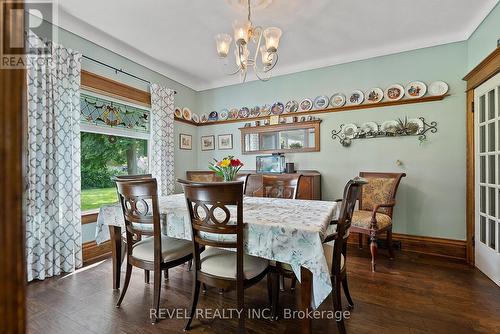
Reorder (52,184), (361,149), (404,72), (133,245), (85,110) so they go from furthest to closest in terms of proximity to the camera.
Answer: (361,149) < (404,72) < (85,110) < (52,184) < (133,245)

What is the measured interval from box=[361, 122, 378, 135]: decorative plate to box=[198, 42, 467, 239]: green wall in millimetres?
75

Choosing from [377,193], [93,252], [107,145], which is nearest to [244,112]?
[107,145]

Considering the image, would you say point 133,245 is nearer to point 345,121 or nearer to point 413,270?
point 413,270

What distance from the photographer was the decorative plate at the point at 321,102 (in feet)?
11.7

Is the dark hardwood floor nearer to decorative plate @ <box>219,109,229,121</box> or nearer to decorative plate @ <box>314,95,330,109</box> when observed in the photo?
decorative plate @ <box>314,95,330,109</box>

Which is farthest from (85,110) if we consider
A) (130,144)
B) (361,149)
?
(361,149)

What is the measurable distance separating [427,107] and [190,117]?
3.75 m

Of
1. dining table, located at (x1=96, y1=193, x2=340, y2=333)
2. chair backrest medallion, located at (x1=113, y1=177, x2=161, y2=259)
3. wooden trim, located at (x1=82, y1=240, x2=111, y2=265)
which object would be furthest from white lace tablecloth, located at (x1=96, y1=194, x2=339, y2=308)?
wooden trim, located at (x1=82, y1=240, x2=111, y2=265)

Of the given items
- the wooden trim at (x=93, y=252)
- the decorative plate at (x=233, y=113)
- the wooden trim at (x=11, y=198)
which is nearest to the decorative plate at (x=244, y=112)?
the decorative plate at (x=233, y=113)

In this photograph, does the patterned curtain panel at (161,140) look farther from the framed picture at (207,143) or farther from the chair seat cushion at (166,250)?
the chair seat cushion at (166,250)

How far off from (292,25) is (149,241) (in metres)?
2.72

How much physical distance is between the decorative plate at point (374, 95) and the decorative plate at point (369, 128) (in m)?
0.32

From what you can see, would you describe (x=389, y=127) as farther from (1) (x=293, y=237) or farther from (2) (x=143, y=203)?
(2) (x=143, y=203)

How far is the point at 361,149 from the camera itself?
11.0 ft
